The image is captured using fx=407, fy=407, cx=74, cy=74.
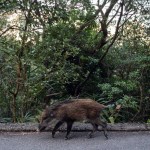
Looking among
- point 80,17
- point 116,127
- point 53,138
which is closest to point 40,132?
point 53,138

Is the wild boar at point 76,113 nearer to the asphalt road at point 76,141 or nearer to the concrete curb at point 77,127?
the asphalt road at point 76,141

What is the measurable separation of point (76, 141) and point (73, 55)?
3.24m

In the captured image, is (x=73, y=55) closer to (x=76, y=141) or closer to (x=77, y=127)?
(x=77, y=127)

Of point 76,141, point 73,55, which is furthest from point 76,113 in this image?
point 73,55

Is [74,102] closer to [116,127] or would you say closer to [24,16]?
[116,127]

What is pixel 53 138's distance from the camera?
6.41m

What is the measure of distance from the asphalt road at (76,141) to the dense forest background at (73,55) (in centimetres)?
138

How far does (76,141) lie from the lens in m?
6.23

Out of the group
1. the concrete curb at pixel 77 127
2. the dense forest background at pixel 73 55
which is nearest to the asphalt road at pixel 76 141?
the concrete curb at pixel 77 127

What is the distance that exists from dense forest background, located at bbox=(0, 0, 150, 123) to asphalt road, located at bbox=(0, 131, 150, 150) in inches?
54.3

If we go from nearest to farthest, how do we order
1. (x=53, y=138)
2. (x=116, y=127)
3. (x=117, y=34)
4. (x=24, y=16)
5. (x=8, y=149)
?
(x=8, y=149) < (x=53, y=138) < (x=116, y=127) < (x=24, y=16) < (x=117, y=34)

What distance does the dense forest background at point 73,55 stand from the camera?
816 centimetres

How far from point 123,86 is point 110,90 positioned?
31 centimetres

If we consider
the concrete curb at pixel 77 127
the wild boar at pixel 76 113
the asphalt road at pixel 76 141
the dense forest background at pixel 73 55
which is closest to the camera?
Answer: the asphalt road at pixel 76 141
